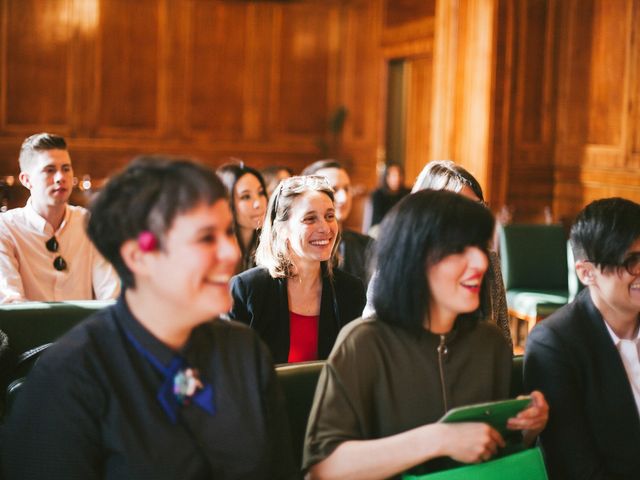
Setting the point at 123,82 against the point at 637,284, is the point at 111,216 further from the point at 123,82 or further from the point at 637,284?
the point at 123,82

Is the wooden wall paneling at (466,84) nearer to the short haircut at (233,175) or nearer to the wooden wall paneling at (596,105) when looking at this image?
the wooden wall paneling at (596,105)

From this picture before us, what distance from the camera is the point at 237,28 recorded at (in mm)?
11234

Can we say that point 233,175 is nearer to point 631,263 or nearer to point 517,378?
point 517,378

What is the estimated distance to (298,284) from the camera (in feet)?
10.4

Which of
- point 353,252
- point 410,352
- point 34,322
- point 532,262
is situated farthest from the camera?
point 532,262

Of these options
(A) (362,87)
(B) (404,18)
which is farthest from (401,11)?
(A) (362,87)

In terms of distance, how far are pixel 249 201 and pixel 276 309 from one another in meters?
1.66

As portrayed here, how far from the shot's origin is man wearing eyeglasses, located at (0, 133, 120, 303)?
389cm

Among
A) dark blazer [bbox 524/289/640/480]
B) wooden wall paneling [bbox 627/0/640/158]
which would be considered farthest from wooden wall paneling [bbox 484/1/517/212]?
dark blazer [bbox 524/289/640/480]

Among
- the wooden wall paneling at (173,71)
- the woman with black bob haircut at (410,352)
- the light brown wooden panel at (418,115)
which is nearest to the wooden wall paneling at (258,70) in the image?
the wooden wall paneling at (173,71)

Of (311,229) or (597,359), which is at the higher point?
(311,229)

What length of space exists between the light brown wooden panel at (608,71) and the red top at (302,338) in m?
4.90

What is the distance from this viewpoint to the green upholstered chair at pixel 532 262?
564 cm

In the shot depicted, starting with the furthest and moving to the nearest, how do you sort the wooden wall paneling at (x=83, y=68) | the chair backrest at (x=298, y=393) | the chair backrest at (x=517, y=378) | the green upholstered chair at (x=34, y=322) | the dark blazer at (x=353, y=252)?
the wooden wall paneling at (x=83, y=68)
the dark blazer at (x=353, y=252)
the green upholstered chair at (x=34, y=322)
the chair backrest at (x=517, y=378)
the chair backrest at (x=298, y=393)
